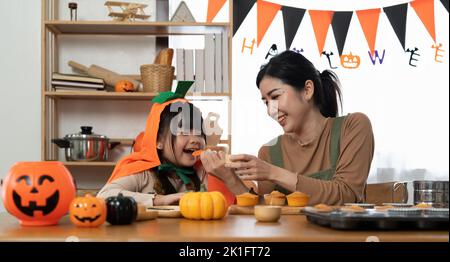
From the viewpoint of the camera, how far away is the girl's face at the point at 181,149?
80.7 inches

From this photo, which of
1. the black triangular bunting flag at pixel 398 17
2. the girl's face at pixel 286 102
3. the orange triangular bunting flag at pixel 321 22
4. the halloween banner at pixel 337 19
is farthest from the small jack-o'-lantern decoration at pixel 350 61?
the girl's face at pixel 286 102

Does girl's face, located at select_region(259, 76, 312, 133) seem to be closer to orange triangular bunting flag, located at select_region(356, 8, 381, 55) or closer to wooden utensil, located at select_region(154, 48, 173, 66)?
wooden utensil, located at select_region(154, 48, 173, 66)

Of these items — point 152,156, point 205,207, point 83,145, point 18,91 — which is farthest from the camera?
point 18,91

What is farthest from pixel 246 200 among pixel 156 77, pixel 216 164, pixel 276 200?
pixel 156 77

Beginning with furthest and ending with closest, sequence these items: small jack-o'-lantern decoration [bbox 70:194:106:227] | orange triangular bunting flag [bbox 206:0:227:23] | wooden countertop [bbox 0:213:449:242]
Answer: orange triangular bunting flag [bbox 206:0:227:23]
small jack-o'-lantern decoration [bbox 70:194:106:227]
wooden countertop [bbox 0:213:449:242]

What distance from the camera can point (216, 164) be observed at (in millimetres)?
1865

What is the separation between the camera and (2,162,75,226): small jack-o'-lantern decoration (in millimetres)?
1130

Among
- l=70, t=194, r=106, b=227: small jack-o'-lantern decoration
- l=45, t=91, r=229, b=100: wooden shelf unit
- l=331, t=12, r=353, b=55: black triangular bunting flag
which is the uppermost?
l=331, t=12, r=353, b=55: black triangular bunting flag

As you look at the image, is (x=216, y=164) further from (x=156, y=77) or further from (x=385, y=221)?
(x=156, y=77)

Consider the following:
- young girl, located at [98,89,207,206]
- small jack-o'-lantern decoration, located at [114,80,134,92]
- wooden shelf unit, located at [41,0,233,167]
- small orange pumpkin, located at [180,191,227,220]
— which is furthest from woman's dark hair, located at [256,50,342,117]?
small jack-o'-lantern decoration, located at [114,80,134,92]

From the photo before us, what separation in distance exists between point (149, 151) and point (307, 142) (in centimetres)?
54

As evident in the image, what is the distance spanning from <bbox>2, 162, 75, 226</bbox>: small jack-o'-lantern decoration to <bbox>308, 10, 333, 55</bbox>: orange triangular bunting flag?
8.90 feet
